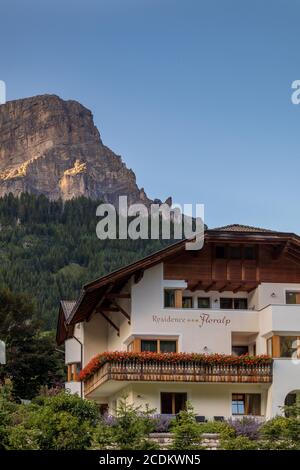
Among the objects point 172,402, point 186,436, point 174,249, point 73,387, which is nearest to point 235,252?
point 174,249

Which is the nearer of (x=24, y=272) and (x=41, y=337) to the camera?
(x=41, y=337)

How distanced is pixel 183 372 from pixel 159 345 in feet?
7.90

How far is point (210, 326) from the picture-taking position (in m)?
46.8

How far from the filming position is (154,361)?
44344 mm

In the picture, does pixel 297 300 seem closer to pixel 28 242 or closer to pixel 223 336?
pixel 223 336

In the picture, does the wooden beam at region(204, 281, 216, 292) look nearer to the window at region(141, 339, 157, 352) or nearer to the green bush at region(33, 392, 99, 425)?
the window at region(141, 339, 157, 352)

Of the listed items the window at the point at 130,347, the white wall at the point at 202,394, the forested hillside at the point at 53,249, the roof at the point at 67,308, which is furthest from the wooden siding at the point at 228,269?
the forested hillside at the point at 53,249

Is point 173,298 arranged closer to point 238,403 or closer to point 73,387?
point 238,403

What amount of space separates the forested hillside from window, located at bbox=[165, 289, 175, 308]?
2596 inches

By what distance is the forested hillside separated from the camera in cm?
13850

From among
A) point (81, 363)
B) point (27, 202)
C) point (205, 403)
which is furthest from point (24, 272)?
point (205, 403)

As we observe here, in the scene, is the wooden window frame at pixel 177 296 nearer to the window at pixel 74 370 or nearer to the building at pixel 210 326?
the building at pixel 210 326

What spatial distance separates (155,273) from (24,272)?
9948 centimetres

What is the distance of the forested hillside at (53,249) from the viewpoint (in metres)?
138
